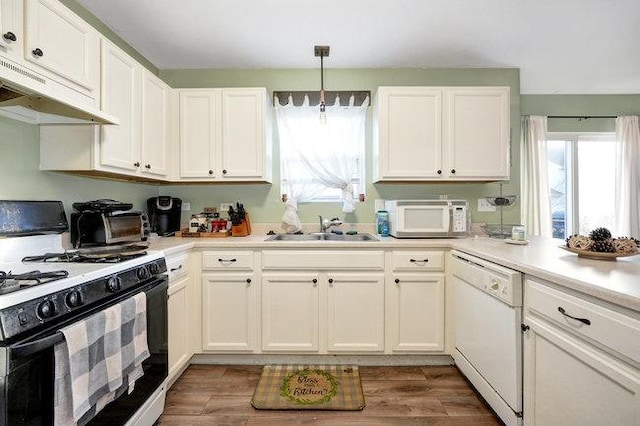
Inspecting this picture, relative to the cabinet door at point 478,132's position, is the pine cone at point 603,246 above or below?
below

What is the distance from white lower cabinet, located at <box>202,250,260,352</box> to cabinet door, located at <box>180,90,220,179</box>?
2.52ft

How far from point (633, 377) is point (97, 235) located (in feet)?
8.01

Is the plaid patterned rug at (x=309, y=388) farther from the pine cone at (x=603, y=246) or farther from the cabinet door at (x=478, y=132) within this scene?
the cabinet door at (x=478, y=132)

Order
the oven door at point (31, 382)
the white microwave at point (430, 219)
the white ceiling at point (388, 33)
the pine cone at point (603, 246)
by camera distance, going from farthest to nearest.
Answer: the white microwave at point (430, 219)
the white ceiling at point (388, 33)
the pine cone at point (603, 246)
the oven door at point (31, 382)

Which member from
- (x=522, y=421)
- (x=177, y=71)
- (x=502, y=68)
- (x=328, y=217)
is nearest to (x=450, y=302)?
(x=522, y=421)

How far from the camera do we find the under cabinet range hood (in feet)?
3.57

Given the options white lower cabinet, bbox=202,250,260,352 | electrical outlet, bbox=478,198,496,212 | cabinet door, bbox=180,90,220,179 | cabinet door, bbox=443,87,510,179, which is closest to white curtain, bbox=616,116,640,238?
electrical outlet, bbox=478,198,496,212

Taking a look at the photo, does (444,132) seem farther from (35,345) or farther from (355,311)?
(35,345)

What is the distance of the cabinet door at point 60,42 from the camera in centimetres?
125

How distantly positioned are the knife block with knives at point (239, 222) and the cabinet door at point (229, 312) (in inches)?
19.1

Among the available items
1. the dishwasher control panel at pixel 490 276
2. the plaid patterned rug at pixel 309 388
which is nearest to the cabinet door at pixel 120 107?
the plaid patterned rug at pixel 309 388

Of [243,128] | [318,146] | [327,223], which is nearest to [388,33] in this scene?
[318,146]

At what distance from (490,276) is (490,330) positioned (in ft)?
1.00

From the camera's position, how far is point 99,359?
1.07m
